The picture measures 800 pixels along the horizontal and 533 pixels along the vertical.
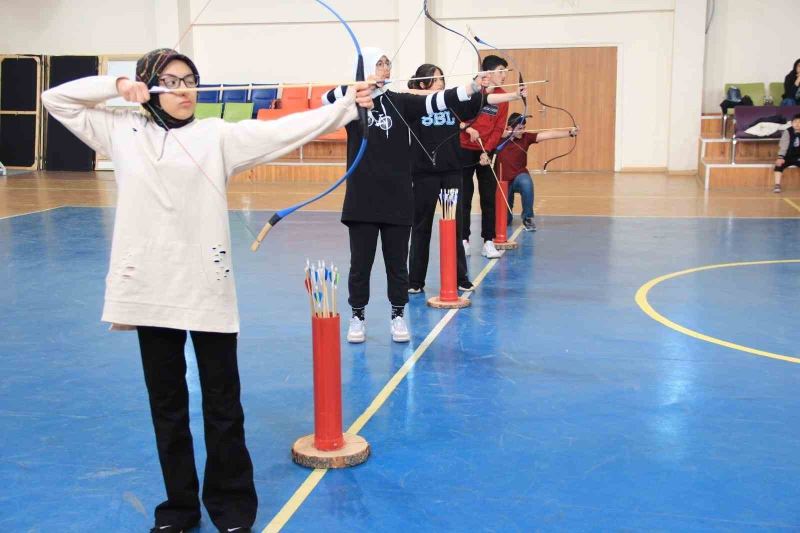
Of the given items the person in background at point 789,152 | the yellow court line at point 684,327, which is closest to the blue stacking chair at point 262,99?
the person in background at point 789,152

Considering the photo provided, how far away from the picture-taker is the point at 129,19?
16297mm

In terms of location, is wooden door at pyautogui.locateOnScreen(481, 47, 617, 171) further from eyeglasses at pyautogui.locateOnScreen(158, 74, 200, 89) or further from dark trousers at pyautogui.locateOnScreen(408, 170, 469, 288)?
eyeglasses at pyautogui.locateOnScreen(158, 74, 200, 89)

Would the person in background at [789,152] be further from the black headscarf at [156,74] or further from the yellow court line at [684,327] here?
the black headscarf at [156,74]

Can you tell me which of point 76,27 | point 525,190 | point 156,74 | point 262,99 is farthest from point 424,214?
point 76,27

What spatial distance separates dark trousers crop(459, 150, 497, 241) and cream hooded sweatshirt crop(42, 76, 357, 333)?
4228mm

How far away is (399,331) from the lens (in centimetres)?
477

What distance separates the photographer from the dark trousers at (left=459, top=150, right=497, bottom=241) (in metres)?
6.77

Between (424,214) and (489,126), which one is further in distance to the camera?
(489,126)

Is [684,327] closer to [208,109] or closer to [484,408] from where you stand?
[484,408]

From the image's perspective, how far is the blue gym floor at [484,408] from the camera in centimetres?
283

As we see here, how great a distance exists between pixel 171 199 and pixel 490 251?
4947 mm

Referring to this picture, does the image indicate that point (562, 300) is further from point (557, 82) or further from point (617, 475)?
point (557, 82)

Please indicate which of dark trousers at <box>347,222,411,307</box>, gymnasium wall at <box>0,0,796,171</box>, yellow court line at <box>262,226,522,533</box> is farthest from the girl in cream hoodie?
gymnasium wall at <box>0,0,796,171</box>

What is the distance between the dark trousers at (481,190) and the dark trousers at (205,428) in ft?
13.9
